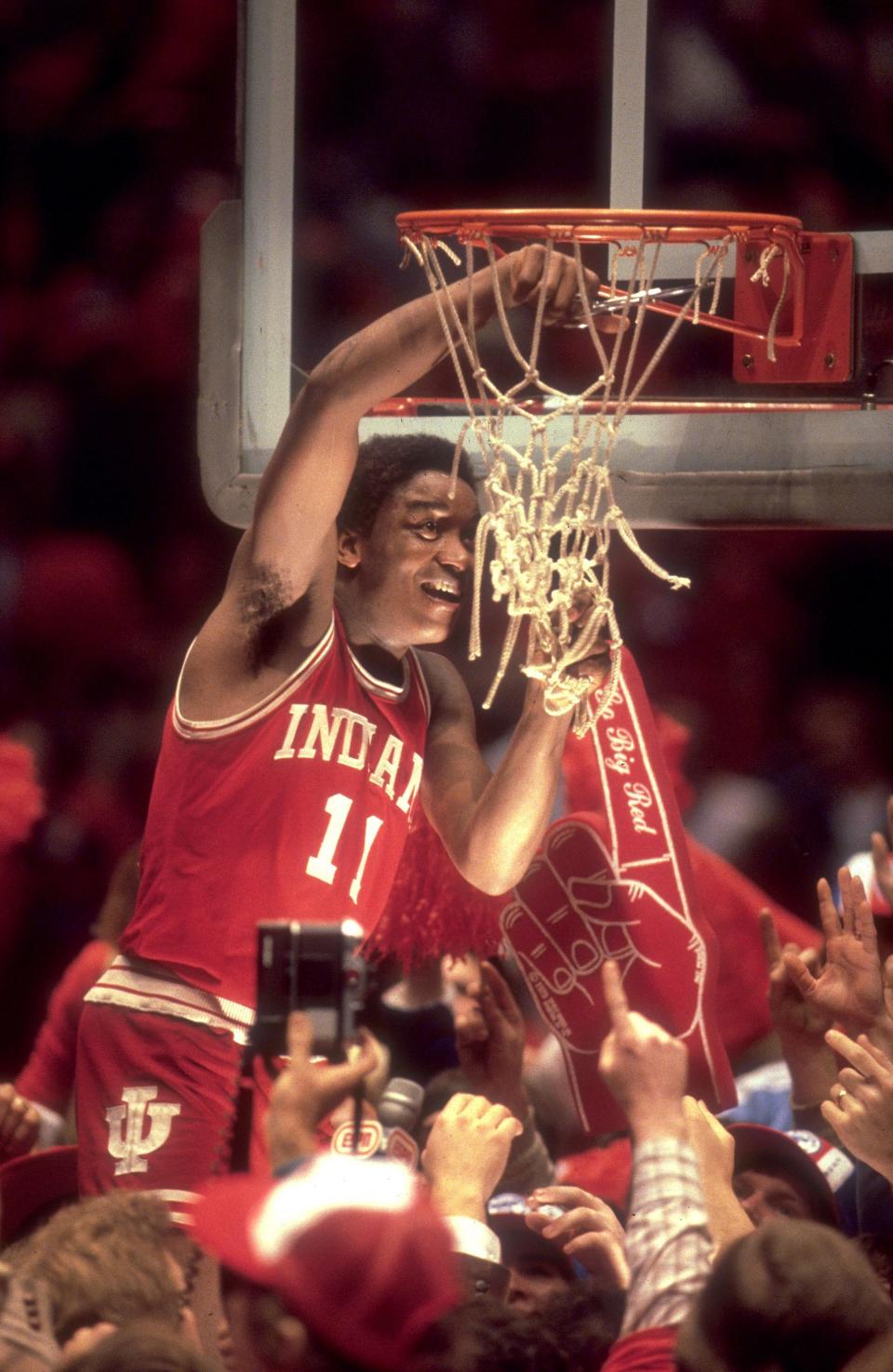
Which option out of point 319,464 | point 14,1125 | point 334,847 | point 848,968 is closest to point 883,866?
point 848,968

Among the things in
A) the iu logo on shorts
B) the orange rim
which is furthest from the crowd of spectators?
the orange rim

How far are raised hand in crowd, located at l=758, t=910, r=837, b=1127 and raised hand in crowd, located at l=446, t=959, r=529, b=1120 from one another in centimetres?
67

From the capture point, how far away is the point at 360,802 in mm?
4039

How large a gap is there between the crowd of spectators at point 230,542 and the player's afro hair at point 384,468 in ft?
1.32

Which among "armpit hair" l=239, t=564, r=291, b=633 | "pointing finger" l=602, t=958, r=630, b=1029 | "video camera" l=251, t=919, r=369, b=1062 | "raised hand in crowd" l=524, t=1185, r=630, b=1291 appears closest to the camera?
"video camera" l=251, t=919, r=369, b=1062

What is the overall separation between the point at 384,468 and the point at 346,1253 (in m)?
2.53

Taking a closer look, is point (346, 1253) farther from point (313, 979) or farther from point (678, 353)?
point (678, 353)

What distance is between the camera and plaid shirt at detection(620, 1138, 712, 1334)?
8.52 feet

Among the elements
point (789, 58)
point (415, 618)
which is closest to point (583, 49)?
point (789, 58)

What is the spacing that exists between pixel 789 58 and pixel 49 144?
1969 millimetres

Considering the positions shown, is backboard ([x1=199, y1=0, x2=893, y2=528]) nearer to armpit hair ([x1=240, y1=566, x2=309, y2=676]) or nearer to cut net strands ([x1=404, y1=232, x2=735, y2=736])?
cut net strands ([x1=404, y1=232, x2=735, y2=736])

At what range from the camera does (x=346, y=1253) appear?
1975mm

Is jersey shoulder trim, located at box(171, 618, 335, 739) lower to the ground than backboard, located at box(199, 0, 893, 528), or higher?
lower

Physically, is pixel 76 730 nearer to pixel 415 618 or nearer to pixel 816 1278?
pixel 415 618
